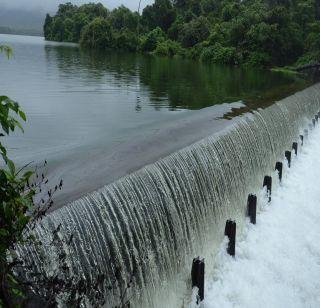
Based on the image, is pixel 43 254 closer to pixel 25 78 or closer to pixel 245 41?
pixel 25 78

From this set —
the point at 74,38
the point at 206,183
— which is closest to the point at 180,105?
the point at 206,183

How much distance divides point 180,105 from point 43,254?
16.5 metres

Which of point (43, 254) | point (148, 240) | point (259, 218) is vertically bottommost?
point (259, 218)

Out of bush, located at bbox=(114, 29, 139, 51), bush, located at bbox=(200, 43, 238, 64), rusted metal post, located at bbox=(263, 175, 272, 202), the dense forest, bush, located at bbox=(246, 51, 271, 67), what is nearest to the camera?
rusted metal post, located at bbox=(263, 175, 272, 202)

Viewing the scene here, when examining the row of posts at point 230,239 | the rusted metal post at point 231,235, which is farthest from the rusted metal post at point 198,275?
the rusted metal post at point 231,235

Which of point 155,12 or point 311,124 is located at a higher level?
point 155,12

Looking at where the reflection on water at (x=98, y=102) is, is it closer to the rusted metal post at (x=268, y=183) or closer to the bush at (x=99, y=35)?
the rusted metal post at (x=268, y=183)

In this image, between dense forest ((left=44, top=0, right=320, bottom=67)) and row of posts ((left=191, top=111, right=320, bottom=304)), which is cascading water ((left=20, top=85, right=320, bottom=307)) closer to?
row of posts ((left=191, top=111, right=320, bottom=304))

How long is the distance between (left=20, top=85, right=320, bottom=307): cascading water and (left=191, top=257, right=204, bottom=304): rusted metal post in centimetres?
32

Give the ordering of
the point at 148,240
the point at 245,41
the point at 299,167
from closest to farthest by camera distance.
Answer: the point at 148,240 → the point at 299,167 → the point at 245,41

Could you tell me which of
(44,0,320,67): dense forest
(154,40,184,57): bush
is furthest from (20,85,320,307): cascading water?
(154,40,184,57): bush

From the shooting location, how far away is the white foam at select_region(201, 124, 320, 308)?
8.73 m

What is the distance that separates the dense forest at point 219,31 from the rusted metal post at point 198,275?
50.6m

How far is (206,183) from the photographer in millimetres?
10031
